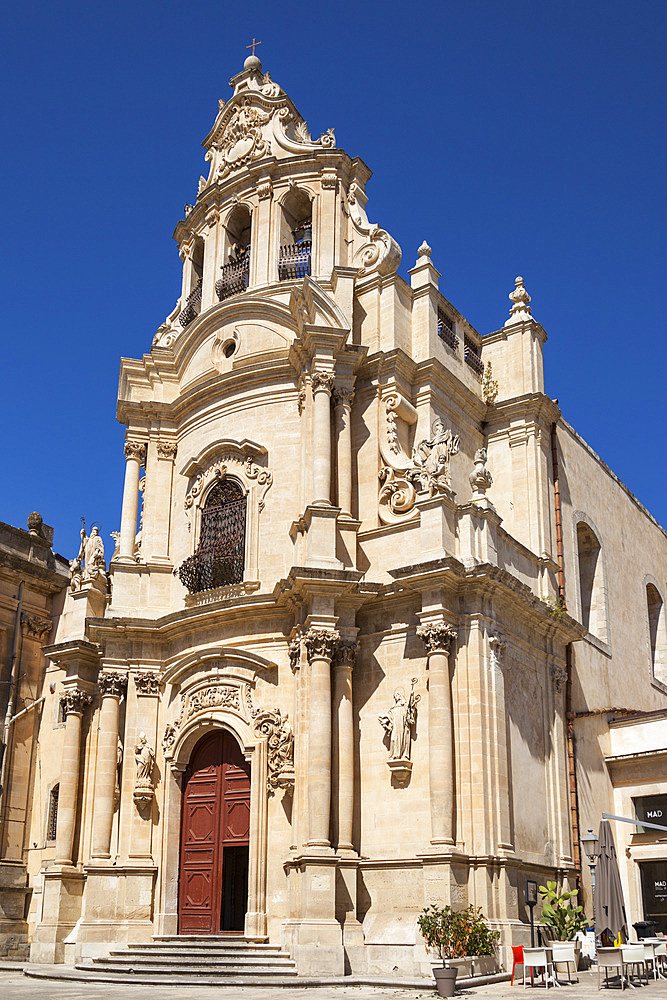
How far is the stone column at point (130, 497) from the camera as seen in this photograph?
81.5ft

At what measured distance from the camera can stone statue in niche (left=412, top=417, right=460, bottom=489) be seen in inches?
808

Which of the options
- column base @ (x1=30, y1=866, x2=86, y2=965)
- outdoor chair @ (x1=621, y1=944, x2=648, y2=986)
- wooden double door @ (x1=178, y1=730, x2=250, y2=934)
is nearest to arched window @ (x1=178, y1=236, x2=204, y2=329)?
wooden double door @ (x1=178, y1=730, x2=250, y2=934)

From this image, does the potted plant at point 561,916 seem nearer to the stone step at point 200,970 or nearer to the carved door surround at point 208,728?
the stone step at point 200,970

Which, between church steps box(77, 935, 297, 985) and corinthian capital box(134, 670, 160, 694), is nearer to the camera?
church steps box(77, 935, 297, 985)

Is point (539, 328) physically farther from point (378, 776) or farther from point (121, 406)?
point (378, 776)

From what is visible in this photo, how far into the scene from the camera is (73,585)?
26.7m

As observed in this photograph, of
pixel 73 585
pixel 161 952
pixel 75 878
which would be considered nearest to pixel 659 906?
pixel 161 952

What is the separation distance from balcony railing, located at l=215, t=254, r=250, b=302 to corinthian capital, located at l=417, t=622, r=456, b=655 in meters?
10.2

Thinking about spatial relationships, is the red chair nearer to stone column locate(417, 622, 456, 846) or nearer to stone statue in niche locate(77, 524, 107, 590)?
stone column locate(417, 622, 456, 846)

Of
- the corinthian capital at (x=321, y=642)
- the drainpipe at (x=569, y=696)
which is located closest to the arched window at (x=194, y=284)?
the drainpipe at (x=569, y=696)

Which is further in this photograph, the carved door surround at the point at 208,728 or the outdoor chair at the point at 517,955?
the carved door surround at the point at 208,728

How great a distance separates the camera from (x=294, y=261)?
25.5 metres

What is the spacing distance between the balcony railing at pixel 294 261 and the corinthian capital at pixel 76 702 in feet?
35.0

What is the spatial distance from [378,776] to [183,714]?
15.3 ft
